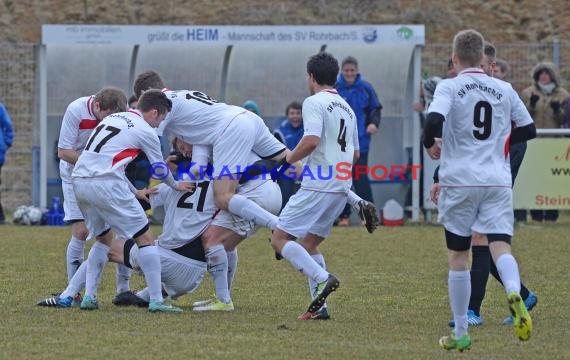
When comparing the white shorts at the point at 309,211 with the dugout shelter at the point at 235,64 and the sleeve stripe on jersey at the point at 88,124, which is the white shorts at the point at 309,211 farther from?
the dugout shelter at the point at 235,64

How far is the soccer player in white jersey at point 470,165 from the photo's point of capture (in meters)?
7.53

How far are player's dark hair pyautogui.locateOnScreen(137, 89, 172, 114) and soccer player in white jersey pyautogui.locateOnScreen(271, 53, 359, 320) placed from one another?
3.46ft

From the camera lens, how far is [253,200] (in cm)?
987

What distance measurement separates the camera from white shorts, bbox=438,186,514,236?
7539 millimetres

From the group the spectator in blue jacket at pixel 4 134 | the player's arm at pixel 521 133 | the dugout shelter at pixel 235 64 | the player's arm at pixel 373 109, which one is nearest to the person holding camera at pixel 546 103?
the dugout shelter at pixel 235 64

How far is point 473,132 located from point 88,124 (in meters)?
3.65

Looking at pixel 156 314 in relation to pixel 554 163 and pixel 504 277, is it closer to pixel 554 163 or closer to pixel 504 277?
pixel 504 277

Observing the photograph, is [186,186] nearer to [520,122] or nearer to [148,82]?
[148,82]

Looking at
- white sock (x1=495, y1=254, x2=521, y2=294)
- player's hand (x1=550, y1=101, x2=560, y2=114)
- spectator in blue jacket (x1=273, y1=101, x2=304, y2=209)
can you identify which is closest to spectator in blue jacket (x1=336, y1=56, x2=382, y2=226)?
spectator in blue jacket (x1=273, y1=101, x2=304, y2=209)

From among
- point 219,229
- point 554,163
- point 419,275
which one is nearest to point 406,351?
point 219,229

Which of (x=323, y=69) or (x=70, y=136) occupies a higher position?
(x=323, y=69)

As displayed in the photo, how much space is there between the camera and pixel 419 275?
12.3 meters

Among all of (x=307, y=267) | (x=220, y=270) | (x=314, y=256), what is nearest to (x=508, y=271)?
(x=307, y=267)

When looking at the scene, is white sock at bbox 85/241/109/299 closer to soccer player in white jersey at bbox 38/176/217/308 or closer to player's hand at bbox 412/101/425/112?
soccer player in white jersey at bbox 38/176/217/308
